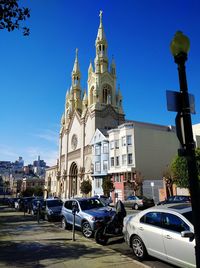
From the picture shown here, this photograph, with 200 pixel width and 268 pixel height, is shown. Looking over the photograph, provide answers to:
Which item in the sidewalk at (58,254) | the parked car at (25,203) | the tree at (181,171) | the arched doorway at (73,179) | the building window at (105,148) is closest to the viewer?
the sidewalk at (58,254)

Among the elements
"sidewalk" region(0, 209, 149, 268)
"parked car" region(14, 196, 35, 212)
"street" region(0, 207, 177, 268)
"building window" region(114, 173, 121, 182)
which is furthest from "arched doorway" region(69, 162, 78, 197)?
"sidewalk" region(0, 209, 149, 268)

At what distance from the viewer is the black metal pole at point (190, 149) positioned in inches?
160

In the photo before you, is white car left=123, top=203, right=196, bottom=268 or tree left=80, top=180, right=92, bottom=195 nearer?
white car left=123, top=203, right=196, bottom=268

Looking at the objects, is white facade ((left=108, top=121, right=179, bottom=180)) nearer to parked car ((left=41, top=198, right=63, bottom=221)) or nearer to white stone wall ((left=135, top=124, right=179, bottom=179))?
white stone wall ((left=135, top=124, right=179, bottom=179))

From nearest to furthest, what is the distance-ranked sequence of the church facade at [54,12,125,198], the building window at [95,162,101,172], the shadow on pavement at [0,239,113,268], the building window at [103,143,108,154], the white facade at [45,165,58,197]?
1. the shadow on pavement at [0,239,113,268]
2. the building window at [103,143,108,154]
3. the building window at [95,162,101,172]
4. the church facade at [54,12,125,198]
5. the white facade at [45,165,58,197]

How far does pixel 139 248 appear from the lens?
8.19 m

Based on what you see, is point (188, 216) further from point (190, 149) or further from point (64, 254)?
point (64, 254)

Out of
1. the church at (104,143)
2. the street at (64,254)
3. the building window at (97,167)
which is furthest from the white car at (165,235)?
the building window at (97,167)

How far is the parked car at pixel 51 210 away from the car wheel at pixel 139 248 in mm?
12699

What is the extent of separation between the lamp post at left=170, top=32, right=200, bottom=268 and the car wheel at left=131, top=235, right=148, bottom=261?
4.36m

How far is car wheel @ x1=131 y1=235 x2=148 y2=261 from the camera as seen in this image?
803 centimetres

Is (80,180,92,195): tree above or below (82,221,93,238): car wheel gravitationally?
above

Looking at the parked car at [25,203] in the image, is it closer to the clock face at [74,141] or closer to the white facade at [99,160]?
the white facade at [99,160]

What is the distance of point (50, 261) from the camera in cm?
785
